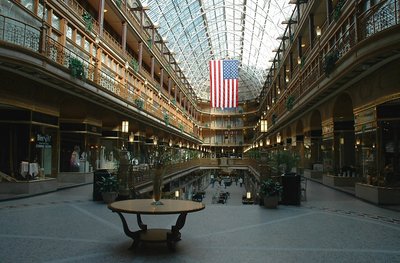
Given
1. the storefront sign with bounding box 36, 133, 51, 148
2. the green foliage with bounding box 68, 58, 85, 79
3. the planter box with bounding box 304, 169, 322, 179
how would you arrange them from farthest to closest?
the planter box with bounding box 304, 169, 322, 179 → the storefront sign with bounding box 36, 133, 51, 148 → the green foliage with bounding box 68, 58, 85, 79

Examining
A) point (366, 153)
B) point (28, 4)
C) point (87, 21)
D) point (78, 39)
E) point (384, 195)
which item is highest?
point (87, 21)

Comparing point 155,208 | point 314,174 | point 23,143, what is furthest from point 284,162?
point 23,143

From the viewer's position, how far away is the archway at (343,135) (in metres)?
19.6

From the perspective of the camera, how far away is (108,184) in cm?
1380

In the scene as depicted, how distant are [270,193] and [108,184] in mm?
6255

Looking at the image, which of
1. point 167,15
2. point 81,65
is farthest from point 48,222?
point 167,15

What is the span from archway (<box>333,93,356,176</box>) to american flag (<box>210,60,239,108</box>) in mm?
23155

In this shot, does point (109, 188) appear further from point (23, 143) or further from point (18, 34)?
point (18, 34)

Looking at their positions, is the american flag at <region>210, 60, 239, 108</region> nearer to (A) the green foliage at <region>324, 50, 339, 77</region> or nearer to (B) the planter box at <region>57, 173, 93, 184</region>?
(B) the planter box at <region>57, 173, 93, 184</region>

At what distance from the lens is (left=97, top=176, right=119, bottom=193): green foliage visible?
1371 centimetres

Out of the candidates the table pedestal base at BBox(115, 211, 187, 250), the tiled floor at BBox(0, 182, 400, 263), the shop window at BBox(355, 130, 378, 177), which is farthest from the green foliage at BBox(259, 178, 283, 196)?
the table pedestal base at BBox(115, 211, 187, 250)

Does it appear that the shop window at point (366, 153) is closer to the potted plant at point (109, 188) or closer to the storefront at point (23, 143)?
the potted plant at point (109, 188)

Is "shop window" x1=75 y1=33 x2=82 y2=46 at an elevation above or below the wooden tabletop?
above

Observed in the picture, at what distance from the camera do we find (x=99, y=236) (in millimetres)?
7898
